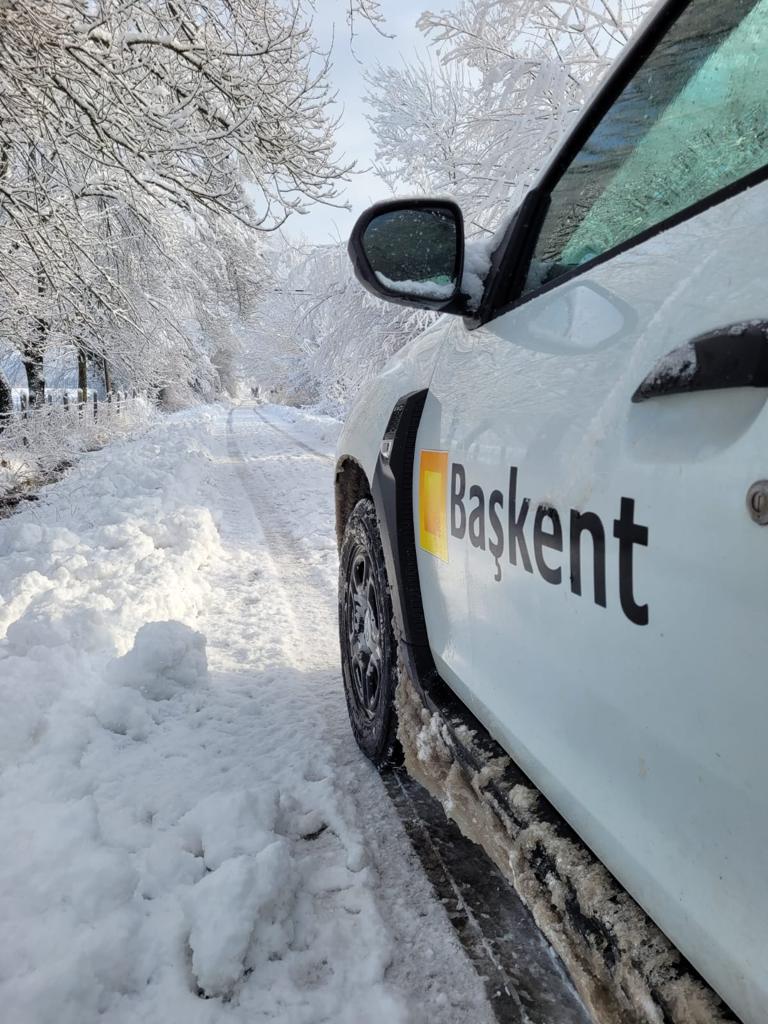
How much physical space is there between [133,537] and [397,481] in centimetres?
423

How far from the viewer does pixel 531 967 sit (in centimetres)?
173

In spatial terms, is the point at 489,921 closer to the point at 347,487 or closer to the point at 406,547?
the point at 406,547

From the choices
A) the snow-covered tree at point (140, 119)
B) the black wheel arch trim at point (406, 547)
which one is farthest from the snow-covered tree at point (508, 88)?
the black wheel arch trim at point (406, 547)

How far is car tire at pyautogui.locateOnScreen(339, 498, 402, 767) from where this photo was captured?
2.32m

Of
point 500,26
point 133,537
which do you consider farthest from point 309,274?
point 133,537

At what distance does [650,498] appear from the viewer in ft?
2.98

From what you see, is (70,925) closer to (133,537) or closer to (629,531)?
(629,531)

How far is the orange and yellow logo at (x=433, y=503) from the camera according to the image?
176cm

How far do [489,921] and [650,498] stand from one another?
153cm

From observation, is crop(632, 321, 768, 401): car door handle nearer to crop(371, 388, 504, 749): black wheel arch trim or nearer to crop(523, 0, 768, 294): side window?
crop(523, 0, 768, 294): side window

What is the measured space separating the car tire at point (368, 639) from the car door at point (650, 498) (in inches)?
29.7

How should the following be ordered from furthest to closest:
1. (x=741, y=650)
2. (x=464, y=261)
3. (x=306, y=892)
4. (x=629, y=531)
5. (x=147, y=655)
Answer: (x=147, y=655)
(x=306, y=892)
(x=464, y=261)
(x=629, y=531)
(x=741, y=650)

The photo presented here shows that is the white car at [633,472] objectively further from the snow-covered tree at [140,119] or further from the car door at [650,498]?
the snow-covered tree at [140,119]

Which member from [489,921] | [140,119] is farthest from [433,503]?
[140,119]
